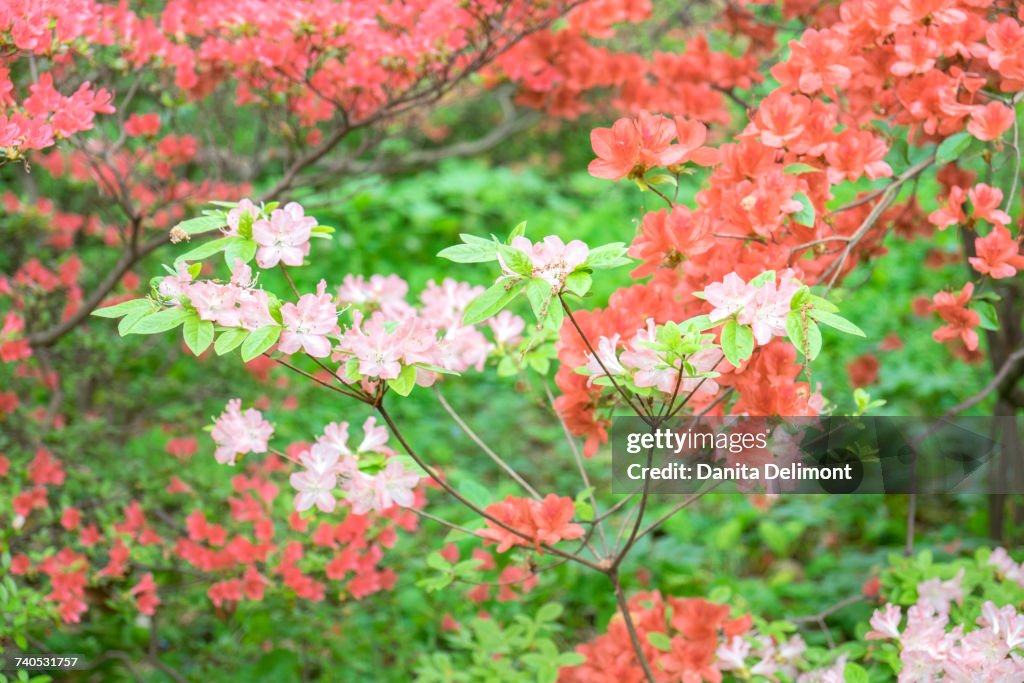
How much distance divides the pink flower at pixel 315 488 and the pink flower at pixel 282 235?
0.31m

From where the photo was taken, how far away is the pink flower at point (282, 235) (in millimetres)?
1176

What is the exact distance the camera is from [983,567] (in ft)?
5.74

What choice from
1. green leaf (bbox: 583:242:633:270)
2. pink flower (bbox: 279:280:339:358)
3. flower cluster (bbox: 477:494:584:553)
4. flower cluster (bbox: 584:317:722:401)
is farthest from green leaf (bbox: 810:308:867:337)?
pink flower (bbox: 279:280:339:358)

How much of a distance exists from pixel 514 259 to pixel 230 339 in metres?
0.35

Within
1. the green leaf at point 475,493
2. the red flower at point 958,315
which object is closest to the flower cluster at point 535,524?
the green leaf at point 475,493

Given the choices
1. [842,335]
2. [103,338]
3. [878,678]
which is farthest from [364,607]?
[842,335]

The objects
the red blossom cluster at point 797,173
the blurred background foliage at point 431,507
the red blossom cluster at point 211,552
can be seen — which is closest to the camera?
the red blossom cluster at point 797,173

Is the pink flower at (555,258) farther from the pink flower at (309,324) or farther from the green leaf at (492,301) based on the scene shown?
the pink flower at (309,324)

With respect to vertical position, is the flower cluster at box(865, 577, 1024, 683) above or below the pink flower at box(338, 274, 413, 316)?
below

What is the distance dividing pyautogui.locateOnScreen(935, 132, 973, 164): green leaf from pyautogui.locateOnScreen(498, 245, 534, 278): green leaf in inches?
30.4

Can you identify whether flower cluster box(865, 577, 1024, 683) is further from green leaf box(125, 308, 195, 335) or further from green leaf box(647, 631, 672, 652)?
green leaf box(125, 308, 195, 335)

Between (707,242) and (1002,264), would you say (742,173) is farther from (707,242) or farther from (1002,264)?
(1002,264)

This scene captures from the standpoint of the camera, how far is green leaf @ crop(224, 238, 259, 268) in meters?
1.16

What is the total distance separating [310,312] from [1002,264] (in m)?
1.02
